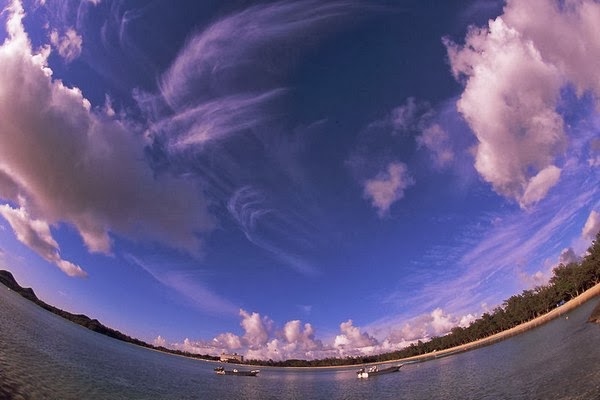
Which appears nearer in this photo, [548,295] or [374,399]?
[374,399]

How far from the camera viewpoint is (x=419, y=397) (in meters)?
68.6

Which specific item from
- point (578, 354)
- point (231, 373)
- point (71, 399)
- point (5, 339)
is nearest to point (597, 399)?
point (578, 354)

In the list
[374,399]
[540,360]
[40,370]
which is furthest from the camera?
[374,399]

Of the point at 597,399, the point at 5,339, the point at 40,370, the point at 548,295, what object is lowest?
the point at 597,399

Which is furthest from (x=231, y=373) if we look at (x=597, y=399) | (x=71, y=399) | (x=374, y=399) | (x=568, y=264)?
(x=568, y=264)

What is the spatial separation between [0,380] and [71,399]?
329 inches

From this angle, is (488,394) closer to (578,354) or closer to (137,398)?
(578,354)

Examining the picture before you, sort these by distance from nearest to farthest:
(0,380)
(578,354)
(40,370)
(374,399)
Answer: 1. (0,380)
2. (40,370)
3. (578,354)
4. (374,399)

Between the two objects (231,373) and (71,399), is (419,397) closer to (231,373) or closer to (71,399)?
(71,399)

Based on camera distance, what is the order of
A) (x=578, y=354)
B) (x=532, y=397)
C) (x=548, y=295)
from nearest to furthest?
(x=532, y=397) < (x=578, y=354) < (x=548, y=295)

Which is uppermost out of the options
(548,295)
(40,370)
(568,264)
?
(568,264)

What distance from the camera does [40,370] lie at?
50.7m

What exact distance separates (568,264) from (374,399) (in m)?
172

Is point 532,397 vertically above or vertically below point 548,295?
below
